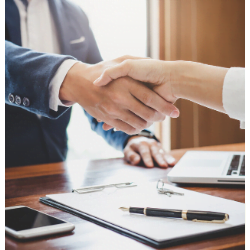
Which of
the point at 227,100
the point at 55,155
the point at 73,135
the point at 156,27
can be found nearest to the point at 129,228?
the point at 227,100

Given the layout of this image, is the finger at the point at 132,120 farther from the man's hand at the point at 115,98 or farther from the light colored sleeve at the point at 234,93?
the light colored sleeve at the point at 234,93

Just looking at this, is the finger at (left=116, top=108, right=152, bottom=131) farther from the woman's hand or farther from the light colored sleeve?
the light colored sleeve

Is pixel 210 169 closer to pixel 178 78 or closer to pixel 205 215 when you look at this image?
pixel 178 78

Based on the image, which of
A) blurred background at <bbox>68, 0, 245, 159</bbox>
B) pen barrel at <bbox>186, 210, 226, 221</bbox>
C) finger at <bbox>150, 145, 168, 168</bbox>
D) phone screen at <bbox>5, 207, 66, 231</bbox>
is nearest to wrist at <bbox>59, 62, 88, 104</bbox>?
finger at <bbox>150, 145, 168, 168</bbox>

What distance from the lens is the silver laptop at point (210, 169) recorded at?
2.49ft

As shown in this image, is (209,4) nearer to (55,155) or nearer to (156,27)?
(156,27)

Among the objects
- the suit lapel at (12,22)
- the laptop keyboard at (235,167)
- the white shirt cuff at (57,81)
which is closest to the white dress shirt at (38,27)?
the suit lapel at (12,22)

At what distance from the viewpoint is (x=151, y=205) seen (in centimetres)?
58

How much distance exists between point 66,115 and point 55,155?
20 centimetres

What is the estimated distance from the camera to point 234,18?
10.2ft

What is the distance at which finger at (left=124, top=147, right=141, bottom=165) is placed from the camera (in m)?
1.06

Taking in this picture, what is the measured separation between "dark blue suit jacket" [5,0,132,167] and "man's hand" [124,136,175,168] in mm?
111

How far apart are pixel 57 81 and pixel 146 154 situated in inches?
14.8

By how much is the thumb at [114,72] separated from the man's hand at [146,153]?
0.32 metres
